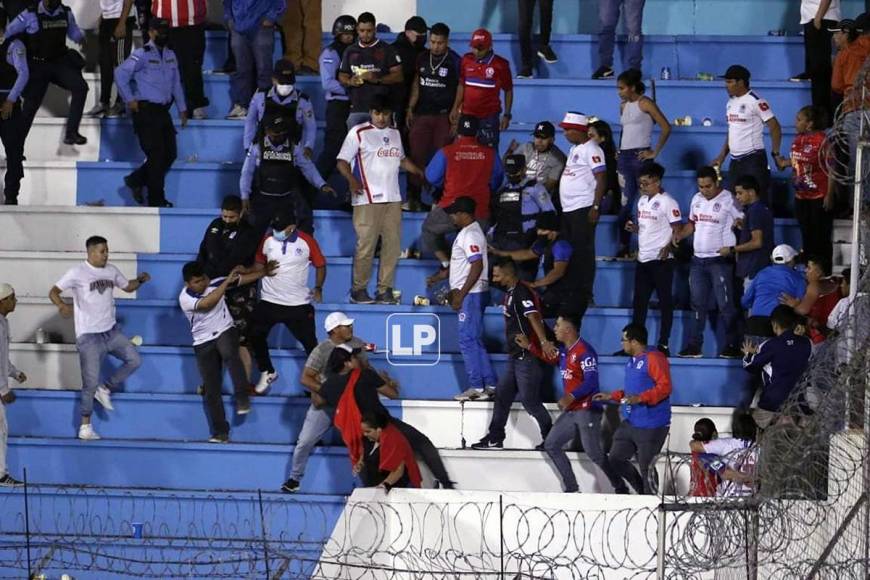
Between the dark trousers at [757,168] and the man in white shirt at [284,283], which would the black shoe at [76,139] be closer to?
the man in white shirt at [284,283]

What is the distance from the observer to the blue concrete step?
14711mm

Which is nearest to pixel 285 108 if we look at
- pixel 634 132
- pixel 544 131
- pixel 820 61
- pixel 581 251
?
pixel 544 131

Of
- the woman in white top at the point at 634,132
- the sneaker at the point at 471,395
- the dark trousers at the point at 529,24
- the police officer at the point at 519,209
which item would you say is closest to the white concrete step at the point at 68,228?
the police officer at the point at 519,209

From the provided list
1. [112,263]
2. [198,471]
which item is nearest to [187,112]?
[112,263]

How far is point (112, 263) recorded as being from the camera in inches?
655

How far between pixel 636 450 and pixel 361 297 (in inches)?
129

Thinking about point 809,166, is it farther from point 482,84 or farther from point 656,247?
point 482,84

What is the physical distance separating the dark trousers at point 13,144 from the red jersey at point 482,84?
447 centimetres

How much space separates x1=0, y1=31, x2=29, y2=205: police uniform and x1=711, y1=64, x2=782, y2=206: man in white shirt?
688 cm

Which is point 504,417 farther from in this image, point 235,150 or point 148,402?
point 235,150

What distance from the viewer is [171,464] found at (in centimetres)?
1499

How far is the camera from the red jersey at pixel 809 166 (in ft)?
49.4

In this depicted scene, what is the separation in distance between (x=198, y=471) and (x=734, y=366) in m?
4.73
